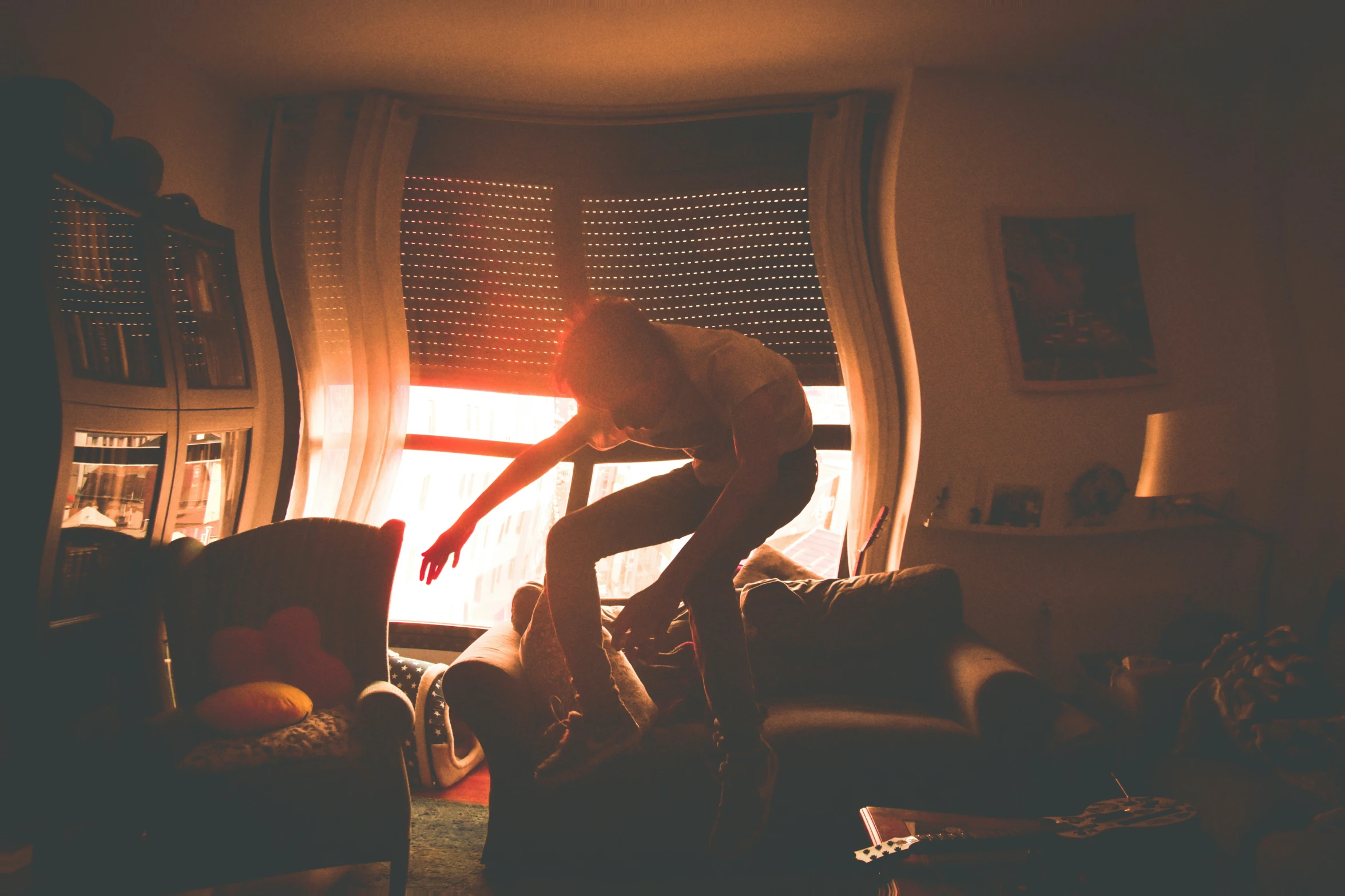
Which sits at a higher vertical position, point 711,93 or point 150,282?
point 711,93

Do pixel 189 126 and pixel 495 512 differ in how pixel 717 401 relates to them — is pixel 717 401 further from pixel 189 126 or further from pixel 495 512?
pixel 189 126

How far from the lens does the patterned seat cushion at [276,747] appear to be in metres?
1.64

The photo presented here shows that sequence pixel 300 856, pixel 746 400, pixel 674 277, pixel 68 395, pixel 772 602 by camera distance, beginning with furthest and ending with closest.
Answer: pixel 674 277 < pixel 772 602 < pixel 68 395 < pixel 300 856 < pixel 746 400

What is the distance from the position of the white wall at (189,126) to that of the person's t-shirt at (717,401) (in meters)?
2.05

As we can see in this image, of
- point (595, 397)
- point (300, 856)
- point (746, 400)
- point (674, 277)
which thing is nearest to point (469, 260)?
point (674, 277)

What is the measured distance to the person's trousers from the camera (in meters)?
1.56

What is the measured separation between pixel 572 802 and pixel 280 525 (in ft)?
4.14

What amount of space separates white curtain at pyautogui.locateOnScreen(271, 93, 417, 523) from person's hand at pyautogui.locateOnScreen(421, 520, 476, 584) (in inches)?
62.7

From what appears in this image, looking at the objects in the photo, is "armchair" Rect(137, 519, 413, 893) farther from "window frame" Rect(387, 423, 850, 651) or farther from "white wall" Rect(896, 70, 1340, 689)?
"white wall" Rect(896, 70, 1340, 689)

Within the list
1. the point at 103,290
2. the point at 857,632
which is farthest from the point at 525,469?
the point at 103,290

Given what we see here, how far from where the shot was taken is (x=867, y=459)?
303 cm

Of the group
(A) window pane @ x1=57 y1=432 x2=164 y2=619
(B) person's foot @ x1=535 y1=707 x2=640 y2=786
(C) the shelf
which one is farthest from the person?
(C) the shelf

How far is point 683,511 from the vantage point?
1.65 metres

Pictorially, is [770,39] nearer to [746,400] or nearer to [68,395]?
[746,400]
